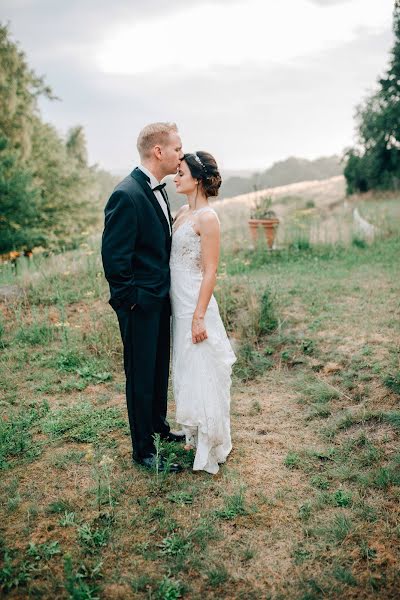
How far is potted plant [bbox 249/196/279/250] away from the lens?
10.6m

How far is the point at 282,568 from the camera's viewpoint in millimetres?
2549

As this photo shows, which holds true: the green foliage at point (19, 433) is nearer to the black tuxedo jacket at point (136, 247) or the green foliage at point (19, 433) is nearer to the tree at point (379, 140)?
the black tuxedo jacket at point (136, 247)

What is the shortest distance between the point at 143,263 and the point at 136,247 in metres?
0.13

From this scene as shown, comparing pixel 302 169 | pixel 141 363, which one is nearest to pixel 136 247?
pixel 141 363

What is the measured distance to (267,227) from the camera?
10.6 m

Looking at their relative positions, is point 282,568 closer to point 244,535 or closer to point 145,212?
point 244,535

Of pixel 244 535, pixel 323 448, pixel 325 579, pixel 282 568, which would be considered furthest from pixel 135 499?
pixel 323 448

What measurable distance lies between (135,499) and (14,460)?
1.18 m

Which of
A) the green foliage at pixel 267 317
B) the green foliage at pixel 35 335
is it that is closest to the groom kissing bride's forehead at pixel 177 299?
the green foliage at pixel 267 317

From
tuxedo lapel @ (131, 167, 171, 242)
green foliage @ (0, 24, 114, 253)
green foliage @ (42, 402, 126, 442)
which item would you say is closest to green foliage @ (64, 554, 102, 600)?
green foliage @ (42, 402, 126, 442)

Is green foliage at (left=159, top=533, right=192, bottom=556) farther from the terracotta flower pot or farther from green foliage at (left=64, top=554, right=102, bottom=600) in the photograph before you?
the terracotta flower pot

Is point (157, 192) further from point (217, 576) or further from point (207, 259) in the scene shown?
point (217, 576)

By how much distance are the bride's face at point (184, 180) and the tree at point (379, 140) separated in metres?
30.0

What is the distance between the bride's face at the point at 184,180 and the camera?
11.2 ft
